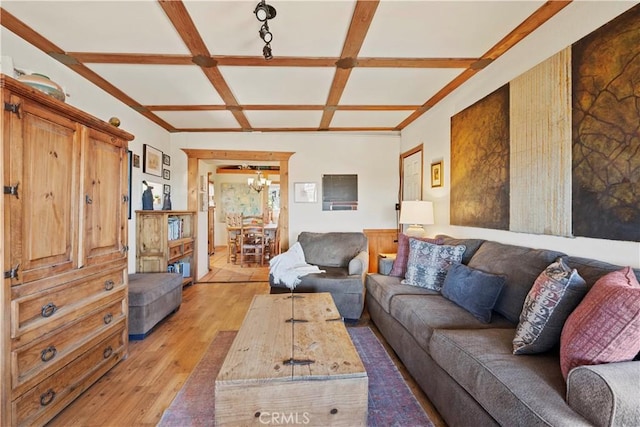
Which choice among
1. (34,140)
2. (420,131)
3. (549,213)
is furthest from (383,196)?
(34,140)

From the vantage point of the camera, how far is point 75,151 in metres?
1.74

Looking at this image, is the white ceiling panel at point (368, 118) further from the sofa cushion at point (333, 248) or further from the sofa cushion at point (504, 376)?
the sofa cushion at point (504, 376)

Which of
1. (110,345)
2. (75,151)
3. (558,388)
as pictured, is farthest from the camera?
(110,345)

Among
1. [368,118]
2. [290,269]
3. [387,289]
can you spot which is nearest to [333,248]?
[290,269]

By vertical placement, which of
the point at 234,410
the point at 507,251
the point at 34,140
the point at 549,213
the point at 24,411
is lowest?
the point at 24,411

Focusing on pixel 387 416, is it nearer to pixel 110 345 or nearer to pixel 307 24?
pixel 110 345

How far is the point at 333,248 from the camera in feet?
12.1

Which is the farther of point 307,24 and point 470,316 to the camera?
point 307,24

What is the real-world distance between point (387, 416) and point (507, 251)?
4.57ft

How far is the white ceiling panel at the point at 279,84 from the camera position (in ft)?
8.61

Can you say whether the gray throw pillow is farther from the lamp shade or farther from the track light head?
the track light head

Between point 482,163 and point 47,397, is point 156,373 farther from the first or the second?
point 482,163

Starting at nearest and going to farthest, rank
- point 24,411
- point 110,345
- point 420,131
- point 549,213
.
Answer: point 24,411 → point 549,213 → point 110,345 → point 420,131

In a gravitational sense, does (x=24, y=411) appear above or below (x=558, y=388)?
below
